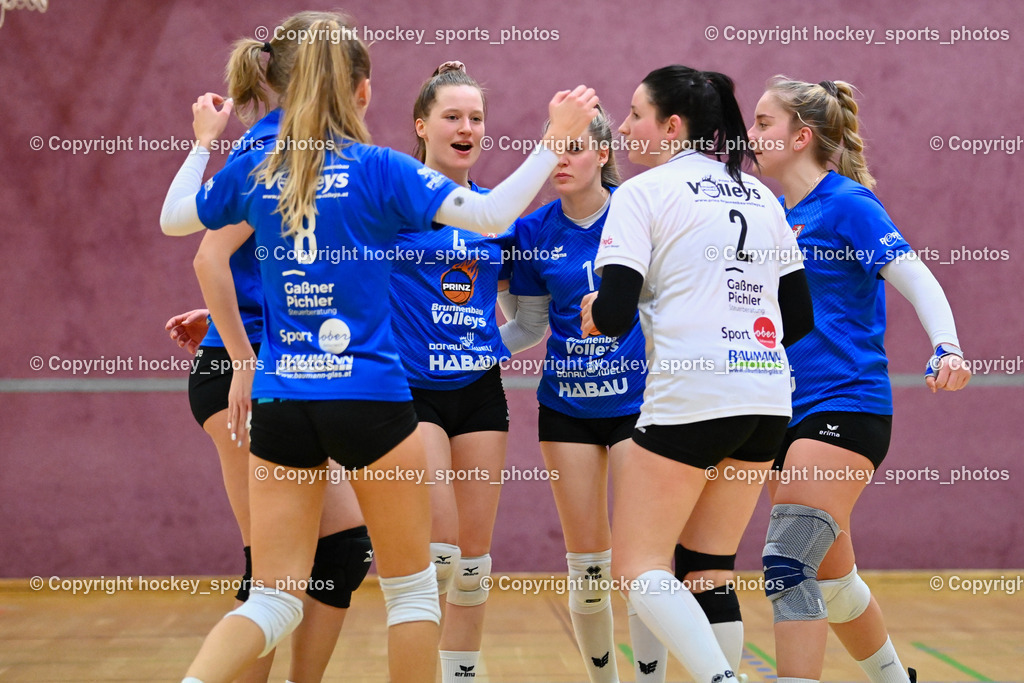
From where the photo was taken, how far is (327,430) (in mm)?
2068

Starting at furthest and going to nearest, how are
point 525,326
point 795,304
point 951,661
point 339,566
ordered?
1. point 951,661
2. point 525,326
3. point 339,566
4. point 795,304

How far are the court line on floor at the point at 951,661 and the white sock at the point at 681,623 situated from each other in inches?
68.6

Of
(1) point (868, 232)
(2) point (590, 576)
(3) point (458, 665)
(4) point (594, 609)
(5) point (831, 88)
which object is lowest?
(3) point (458, 665)

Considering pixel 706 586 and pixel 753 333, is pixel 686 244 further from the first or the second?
pixel 706 586

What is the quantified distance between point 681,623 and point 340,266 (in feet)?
3.43

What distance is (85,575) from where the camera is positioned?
Answer: 17.3 ft

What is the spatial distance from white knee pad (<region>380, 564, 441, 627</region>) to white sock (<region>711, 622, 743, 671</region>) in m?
0.69

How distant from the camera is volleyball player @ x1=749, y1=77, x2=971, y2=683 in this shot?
2.56 meters

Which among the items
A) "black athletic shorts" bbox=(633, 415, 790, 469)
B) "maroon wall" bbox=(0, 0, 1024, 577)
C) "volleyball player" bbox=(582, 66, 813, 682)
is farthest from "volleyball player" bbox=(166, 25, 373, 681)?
"maroon wall" bbox=(0, 0, 1024, 577)

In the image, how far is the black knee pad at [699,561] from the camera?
2.38 m

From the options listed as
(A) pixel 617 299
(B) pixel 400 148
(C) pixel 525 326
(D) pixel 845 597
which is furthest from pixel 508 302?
(B) pixel 400 148

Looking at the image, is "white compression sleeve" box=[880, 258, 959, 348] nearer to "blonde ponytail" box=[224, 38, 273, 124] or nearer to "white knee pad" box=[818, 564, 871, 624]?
"white knee pad" box=[818, 564, 871, 624]

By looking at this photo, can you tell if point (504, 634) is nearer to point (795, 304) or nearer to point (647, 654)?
point (647, 654)

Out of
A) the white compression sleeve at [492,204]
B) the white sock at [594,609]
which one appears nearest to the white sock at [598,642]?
the white sock at [594,609]
